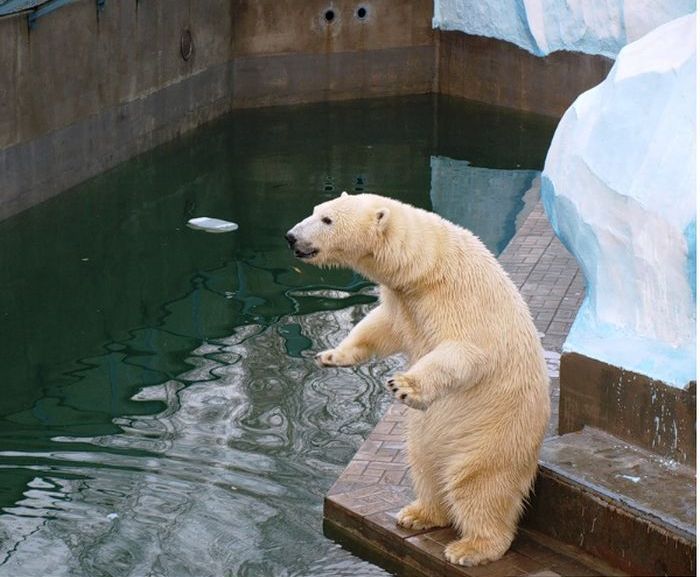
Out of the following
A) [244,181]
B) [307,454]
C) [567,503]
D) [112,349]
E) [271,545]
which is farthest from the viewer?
Result: [244,181]

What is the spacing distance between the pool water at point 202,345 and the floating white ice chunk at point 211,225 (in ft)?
0.44

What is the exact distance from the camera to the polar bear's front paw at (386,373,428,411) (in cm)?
488

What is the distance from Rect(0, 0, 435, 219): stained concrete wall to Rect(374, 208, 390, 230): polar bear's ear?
21.8 ft

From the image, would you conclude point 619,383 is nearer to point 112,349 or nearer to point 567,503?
point 567,503

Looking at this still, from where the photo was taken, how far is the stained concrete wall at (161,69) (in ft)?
37.8

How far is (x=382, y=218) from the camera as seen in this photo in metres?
5.20

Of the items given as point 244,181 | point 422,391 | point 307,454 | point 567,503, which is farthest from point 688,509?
point 244,181

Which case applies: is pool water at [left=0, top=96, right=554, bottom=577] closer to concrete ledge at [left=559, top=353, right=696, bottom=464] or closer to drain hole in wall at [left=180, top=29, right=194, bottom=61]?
drain hole in wall at [left=180, top=29, right=194, bottom=61]

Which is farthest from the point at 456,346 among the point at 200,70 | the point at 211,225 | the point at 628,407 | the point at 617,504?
the point at 200,70

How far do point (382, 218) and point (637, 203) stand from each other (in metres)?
1.13

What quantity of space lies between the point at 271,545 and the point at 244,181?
7.19 metres

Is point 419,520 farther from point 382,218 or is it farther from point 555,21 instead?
point 555,21

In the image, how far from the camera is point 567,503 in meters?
5.55

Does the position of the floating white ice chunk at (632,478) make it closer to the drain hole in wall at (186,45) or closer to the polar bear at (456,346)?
the polar bear at (456,346)
